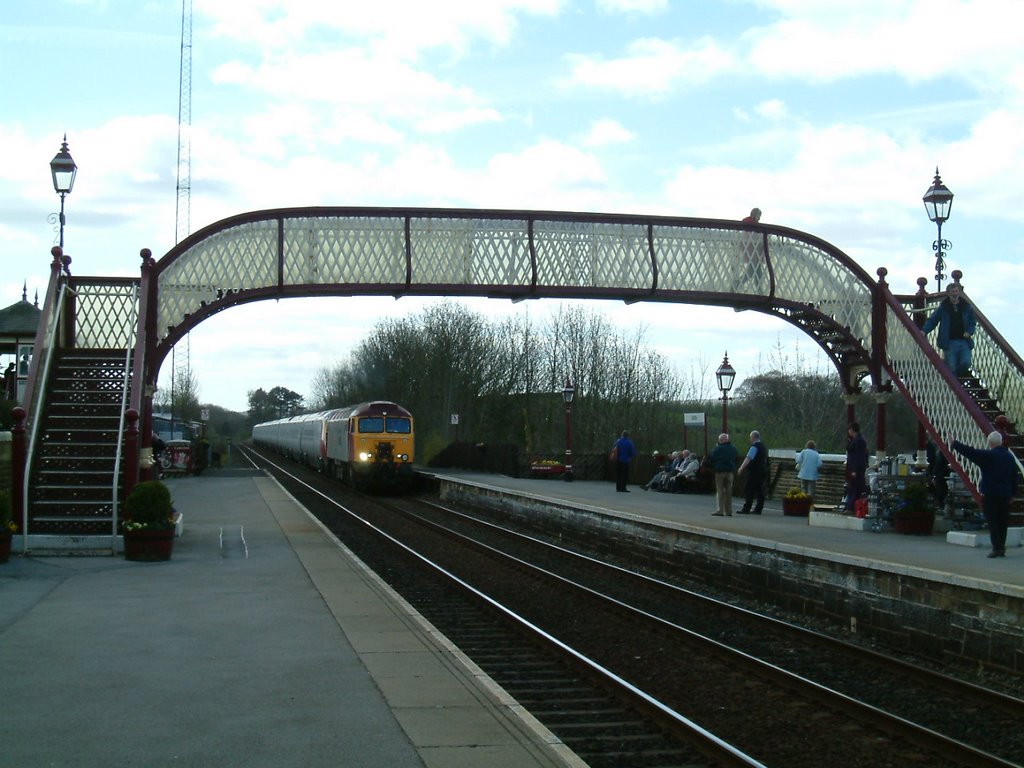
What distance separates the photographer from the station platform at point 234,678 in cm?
620

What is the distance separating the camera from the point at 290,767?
231 inches

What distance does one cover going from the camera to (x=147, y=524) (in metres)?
15.0

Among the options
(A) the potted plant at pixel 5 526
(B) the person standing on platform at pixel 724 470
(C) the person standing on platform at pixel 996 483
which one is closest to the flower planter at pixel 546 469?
(B) the person standing on platform at pixel 724 470

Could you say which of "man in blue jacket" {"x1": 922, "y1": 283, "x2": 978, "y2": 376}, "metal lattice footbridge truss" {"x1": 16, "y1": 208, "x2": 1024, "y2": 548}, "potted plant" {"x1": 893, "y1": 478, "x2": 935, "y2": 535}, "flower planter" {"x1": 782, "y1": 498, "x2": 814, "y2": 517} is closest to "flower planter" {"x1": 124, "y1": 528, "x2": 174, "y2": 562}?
"metal lattice footbridge truss" {"x1": 16, "y1": 208, "x2": 1024, "y2": 548}

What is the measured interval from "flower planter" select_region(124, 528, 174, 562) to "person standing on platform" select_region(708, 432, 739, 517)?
9335 millimetres

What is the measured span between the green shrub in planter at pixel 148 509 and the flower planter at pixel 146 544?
0.22 ft

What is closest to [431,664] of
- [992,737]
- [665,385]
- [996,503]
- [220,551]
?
[992,737]

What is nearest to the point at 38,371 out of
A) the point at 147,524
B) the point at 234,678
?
the point at 147,524

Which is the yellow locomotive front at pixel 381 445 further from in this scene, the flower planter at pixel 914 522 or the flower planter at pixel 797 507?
the flower planter at pixel 914 522

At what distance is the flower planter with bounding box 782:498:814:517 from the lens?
20578 millimetres

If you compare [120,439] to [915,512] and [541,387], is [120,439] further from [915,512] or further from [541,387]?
[541,387]

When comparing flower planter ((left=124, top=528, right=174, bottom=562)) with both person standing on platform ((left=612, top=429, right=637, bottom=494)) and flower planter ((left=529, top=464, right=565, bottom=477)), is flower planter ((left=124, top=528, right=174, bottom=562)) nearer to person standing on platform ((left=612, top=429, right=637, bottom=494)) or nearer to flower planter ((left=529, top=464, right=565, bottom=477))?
person standing on platform ((left=612, top=429, right=637, bottom=494))

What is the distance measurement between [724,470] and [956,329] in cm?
460

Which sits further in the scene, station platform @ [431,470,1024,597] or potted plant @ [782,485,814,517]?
potted plant @ [782,485,814,517]
